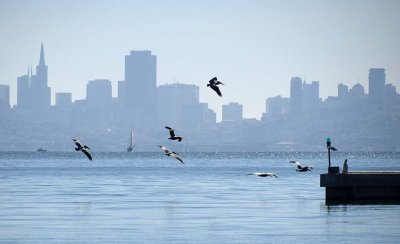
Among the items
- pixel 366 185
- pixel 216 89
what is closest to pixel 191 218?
pixel 366 185

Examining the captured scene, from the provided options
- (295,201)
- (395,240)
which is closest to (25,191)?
(295,201)

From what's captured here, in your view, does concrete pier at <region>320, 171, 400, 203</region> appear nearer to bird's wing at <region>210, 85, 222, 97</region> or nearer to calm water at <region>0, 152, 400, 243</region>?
calm water at <region>0, 152, 400, 243</region>

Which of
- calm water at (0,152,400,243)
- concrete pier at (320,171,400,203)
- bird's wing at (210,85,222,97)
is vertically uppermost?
bird's wing at (210,85,222,97)

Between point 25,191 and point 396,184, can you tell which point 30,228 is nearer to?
point 396,184

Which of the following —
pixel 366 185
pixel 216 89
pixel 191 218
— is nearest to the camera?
pixel 216 89

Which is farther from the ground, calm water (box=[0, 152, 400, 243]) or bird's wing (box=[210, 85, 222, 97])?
bird's wing (box=[210, 85, 222, 97])

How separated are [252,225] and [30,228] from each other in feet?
34.2

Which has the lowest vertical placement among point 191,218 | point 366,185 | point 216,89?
point 191,218

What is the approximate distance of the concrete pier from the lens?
195ft

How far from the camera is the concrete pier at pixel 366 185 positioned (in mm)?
59562

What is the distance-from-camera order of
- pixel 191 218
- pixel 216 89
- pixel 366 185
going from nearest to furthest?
pixel 216 89, pixel 191 218, pixel 366 185

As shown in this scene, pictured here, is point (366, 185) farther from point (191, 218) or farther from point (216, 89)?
point (216, 89)

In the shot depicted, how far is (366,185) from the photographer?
59.8m

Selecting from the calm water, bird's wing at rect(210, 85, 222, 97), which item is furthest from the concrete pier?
bird's wing at rect(210, 85, 222, 97)
